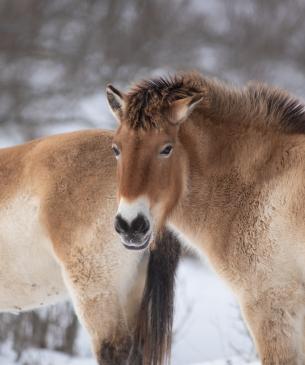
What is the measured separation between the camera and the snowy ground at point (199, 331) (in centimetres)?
711

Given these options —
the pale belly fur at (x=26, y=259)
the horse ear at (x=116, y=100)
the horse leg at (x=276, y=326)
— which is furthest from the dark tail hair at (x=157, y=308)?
the horse leg at (x=276, y=326)

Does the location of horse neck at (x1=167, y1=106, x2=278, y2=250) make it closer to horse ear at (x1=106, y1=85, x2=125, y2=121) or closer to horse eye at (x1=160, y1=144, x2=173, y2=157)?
horse eye at (x1=160, y1=144, x2=173, y2=157)

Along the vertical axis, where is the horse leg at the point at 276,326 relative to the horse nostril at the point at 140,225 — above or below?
below

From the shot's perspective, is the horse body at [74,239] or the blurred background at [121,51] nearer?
the horse body at [74,239]

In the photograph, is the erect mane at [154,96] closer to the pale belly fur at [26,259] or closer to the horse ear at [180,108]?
the horse ear at [180,108]

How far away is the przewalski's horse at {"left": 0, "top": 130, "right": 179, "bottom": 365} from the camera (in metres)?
4.42

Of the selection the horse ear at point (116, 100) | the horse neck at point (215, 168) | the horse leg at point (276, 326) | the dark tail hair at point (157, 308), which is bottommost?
the horse leg at point (276, 326)

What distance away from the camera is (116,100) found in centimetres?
386

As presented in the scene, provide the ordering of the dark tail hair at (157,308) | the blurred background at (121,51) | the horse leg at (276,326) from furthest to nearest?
1. the blurred background at (121,51)
2. the dark tail hair at (157,308)
3. the horse leg at (276,326)

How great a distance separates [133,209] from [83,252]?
38.5 inches

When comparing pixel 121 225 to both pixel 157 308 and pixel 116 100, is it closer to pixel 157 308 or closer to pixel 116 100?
pixel 116 100

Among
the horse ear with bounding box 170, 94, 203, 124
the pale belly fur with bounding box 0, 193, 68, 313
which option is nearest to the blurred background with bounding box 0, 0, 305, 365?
the pale belly fur with bounding box 0, 193, 68, 313

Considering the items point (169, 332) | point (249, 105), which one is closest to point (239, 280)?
point (249, 105)

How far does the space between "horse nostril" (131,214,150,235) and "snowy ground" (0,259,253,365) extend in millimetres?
2745
